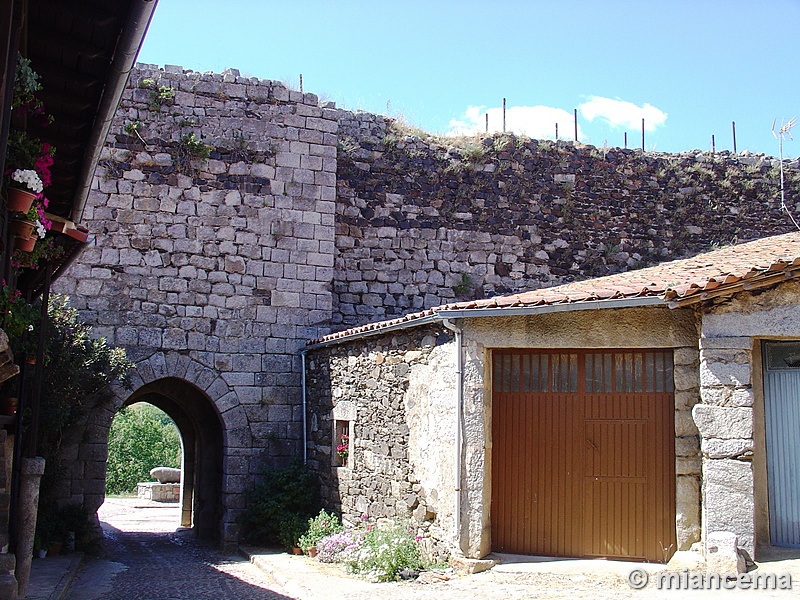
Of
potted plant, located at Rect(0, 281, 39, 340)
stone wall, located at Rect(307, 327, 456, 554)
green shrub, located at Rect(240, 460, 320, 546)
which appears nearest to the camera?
potted plant, located at Rect(0, 281, 39, 340)

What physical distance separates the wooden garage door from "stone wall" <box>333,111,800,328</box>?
193 inches

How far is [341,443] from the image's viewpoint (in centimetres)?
1103

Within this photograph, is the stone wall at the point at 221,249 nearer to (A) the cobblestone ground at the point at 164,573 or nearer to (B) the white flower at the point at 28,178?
(A) the cobblestone ground at the point at 164,573

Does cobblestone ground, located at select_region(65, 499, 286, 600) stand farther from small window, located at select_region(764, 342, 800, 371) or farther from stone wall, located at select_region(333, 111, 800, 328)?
small window, located at select_region(764, 342, 800, 371)

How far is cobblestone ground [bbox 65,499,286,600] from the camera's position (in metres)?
8.64

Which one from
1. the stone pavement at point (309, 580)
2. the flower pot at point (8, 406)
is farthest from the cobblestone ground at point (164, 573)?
the flower pot at point (8, 406)

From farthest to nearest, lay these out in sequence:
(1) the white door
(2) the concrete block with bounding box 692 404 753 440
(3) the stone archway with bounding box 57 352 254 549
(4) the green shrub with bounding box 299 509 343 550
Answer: (3) the stone archway with bounding box 57 352 254 549 < (4) the green shrub with bounding box 299 509 343 550 < (1) the white door < (2) the concrete block with bounding box 692 404 753 440

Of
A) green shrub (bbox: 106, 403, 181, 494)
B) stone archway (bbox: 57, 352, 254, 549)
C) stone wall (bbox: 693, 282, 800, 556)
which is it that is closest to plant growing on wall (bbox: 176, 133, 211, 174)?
stone archway (bbox: 57, 352, 254, 549)

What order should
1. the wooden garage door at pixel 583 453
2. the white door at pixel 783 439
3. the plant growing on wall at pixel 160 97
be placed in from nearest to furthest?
the white door at pixel 783 439 < the wooden garage door at pixel 583 453 < the plant growing on wall at pixel 160 97

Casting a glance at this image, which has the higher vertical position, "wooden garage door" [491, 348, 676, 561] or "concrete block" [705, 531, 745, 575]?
"wooden garage door" [491, 348, 676, 561]

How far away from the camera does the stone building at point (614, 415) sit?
7.41m

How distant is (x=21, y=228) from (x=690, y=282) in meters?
5.63

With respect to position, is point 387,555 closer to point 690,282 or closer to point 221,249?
point 690,282

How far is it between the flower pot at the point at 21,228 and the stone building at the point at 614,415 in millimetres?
3997
